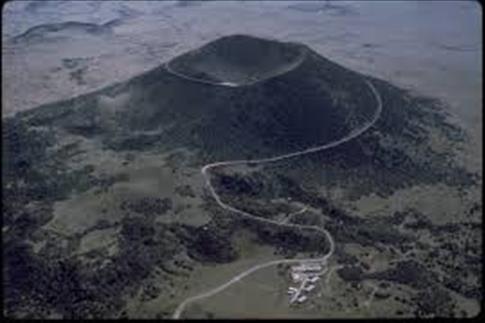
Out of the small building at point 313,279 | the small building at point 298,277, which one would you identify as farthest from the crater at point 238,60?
the small building at point 313,279

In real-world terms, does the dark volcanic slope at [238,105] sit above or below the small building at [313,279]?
above

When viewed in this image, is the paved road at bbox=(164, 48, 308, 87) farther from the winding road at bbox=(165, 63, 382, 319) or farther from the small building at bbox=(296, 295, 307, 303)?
the small building at bbox=(296, 295, 307, 303)

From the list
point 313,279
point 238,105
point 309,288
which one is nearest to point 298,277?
point 313,279

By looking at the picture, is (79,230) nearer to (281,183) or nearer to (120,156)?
(120,156)

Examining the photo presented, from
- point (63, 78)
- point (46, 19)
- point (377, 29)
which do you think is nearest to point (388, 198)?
point (63, 78)

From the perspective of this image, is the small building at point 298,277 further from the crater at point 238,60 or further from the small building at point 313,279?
the crater at point 238,60
